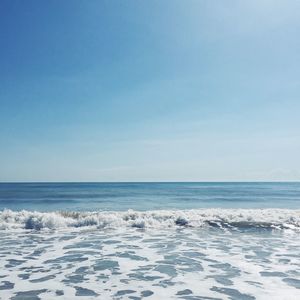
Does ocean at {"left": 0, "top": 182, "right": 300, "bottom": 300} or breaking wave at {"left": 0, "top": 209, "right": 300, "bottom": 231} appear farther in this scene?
breaking wave at {"left": 0, "top": 209, "right": 300, "bottom": 231}

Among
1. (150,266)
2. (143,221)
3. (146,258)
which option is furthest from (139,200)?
(150,266)

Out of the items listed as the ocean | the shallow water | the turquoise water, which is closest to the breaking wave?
the ocean

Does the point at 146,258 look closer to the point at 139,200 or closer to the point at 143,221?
the point at 143,221

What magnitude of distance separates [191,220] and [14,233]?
10.9m

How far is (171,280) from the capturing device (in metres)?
10.0

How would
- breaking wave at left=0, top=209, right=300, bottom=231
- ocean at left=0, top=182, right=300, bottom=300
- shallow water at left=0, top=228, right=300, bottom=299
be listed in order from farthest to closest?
breaking wave at left=0, top=209, right=300, bottom=231, ocean at left=0, top=182, right=300, bottom=300, shallow water at left=0, top=228, right=300, bottom=299

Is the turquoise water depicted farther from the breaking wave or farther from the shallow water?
the shallow water

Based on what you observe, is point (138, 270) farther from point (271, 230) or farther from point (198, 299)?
point (271, 230)

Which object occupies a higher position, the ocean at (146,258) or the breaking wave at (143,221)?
the breaking wave at (143,221)

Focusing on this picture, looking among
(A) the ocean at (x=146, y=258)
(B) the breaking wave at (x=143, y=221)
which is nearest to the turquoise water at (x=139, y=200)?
(B) the breaking wave at (x=143, y=221)

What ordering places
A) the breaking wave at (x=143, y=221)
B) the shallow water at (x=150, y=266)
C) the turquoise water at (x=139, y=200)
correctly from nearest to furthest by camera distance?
1. the shallow water at (x=150, y=266)
2. the breaking wave at (x=143, y=221)
3. the turquoise water at (x=139, y=200)

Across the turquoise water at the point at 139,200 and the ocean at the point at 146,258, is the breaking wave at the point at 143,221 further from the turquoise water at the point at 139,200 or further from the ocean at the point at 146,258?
the turquoise water at the point at 139,200

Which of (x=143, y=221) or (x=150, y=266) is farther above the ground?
(x=143, y=221)

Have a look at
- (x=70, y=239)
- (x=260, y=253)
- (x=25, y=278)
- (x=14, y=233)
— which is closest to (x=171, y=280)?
(x=25, y=278)
